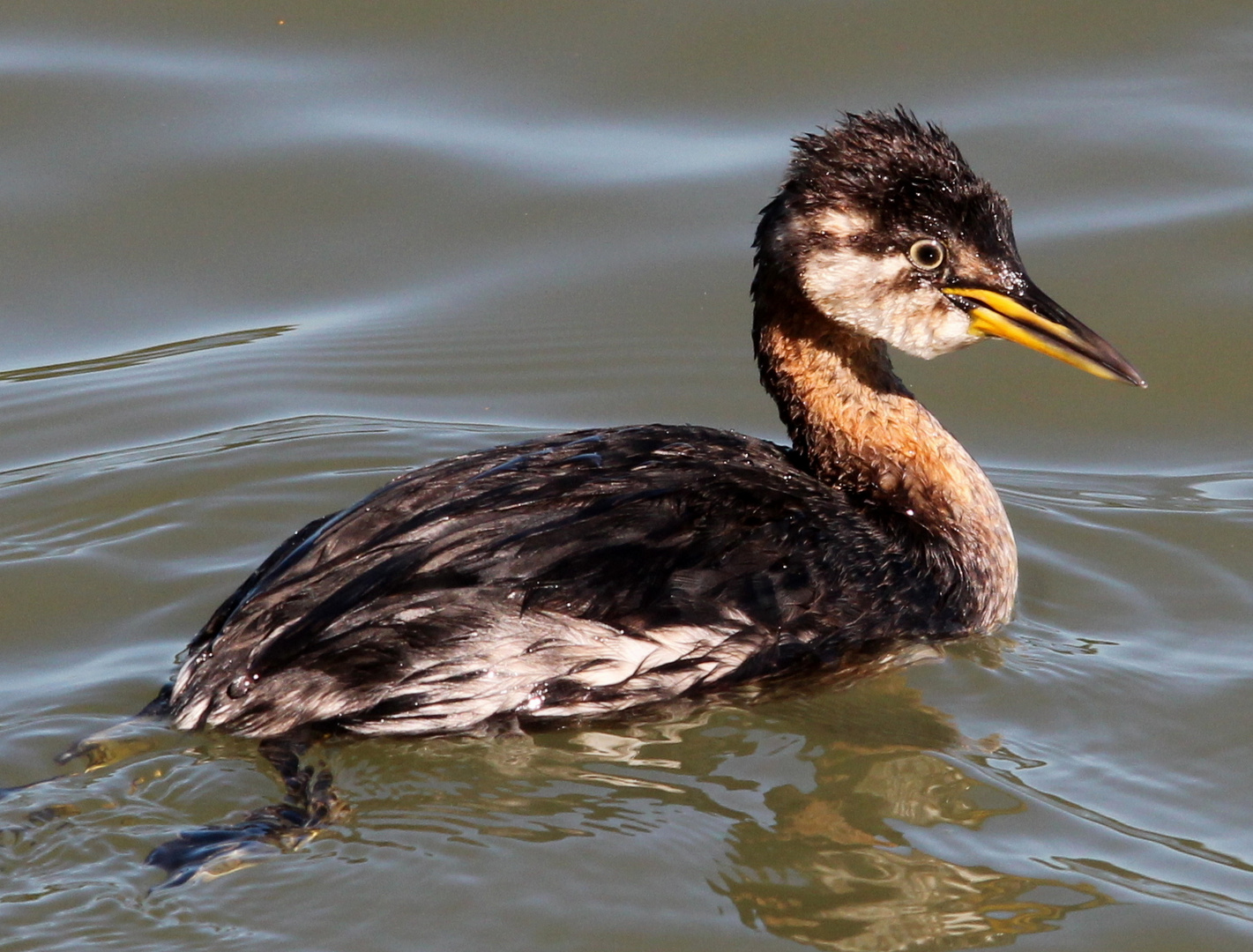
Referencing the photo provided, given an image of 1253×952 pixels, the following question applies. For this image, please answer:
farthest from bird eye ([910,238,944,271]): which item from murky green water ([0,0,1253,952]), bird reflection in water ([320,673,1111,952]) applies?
bird reflection in water ([320,673,1111,952])

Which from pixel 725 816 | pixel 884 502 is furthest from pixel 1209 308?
pixel 725 816

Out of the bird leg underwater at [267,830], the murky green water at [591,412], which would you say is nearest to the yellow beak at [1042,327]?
the murky green water at [591,412]

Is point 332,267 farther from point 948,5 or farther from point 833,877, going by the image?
point 833,877

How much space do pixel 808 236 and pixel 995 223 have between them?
59 centimetres

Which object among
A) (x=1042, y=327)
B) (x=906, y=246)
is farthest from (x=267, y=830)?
(x=1042, y=327)

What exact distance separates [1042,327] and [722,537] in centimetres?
134

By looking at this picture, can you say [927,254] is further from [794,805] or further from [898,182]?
[794,805]

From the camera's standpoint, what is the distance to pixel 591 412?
7.51 m

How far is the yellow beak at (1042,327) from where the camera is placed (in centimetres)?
595

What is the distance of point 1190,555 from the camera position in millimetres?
6344

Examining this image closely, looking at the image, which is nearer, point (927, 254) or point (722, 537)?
point (722, 537)

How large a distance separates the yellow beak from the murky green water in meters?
0.76

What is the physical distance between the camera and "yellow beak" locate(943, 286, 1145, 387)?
19.5ft

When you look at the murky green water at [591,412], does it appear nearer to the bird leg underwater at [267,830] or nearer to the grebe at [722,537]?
the bird leg underwater at [267,830]
